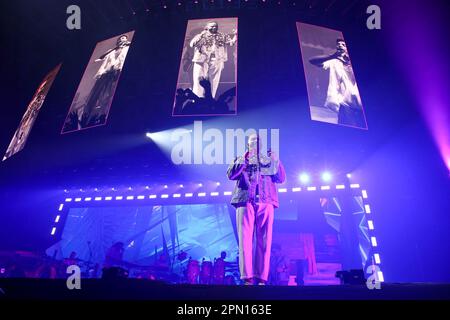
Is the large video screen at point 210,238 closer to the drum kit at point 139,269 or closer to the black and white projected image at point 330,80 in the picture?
the drum kit at point 139,269

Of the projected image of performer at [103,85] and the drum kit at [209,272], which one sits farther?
the projected image of performer at [103,85]

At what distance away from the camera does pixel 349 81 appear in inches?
297

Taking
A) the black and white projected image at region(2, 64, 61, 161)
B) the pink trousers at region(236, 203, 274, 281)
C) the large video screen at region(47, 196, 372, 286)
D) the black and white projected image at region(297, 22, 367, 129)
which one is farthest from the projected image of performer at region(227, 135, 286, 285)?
the black and white projected image at region(2, 64, 61, 161)

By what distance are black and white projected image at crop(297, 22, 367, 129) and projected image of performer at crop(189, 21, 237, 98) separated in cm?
203

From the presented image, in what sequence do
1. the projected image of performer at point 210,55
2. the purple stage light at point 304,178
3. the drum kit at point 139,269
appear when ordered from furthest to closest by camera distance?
the purple stage light at point 304,178 < the projected image of performer at point 210,55 < the drum kit at point 139,269

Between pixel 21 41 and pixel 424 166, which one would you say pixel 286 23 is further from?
pixel 21 41

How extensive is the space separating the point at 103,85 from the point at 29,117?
Result: 8.55ft

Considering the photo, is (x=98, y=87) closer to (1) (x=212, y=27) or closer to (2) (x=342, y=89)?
(1) (x=212, y=27)

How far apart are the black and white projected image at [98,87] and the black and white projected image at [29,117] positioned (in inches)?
50.5

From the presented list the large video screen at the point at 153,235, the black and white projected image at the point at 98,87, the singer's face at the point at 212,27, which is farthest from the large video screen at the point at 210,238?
the singer's face at the point at 212,27

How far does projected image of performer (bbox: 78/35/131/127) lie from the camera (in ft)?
25.6

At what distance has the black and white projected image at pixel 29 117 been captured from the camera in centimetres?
853

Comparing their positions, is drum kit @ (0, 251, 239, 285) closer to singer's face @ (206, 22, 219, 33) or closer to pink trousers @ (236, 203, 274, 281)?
pink trousers @ (236, 203, 274, 281)
